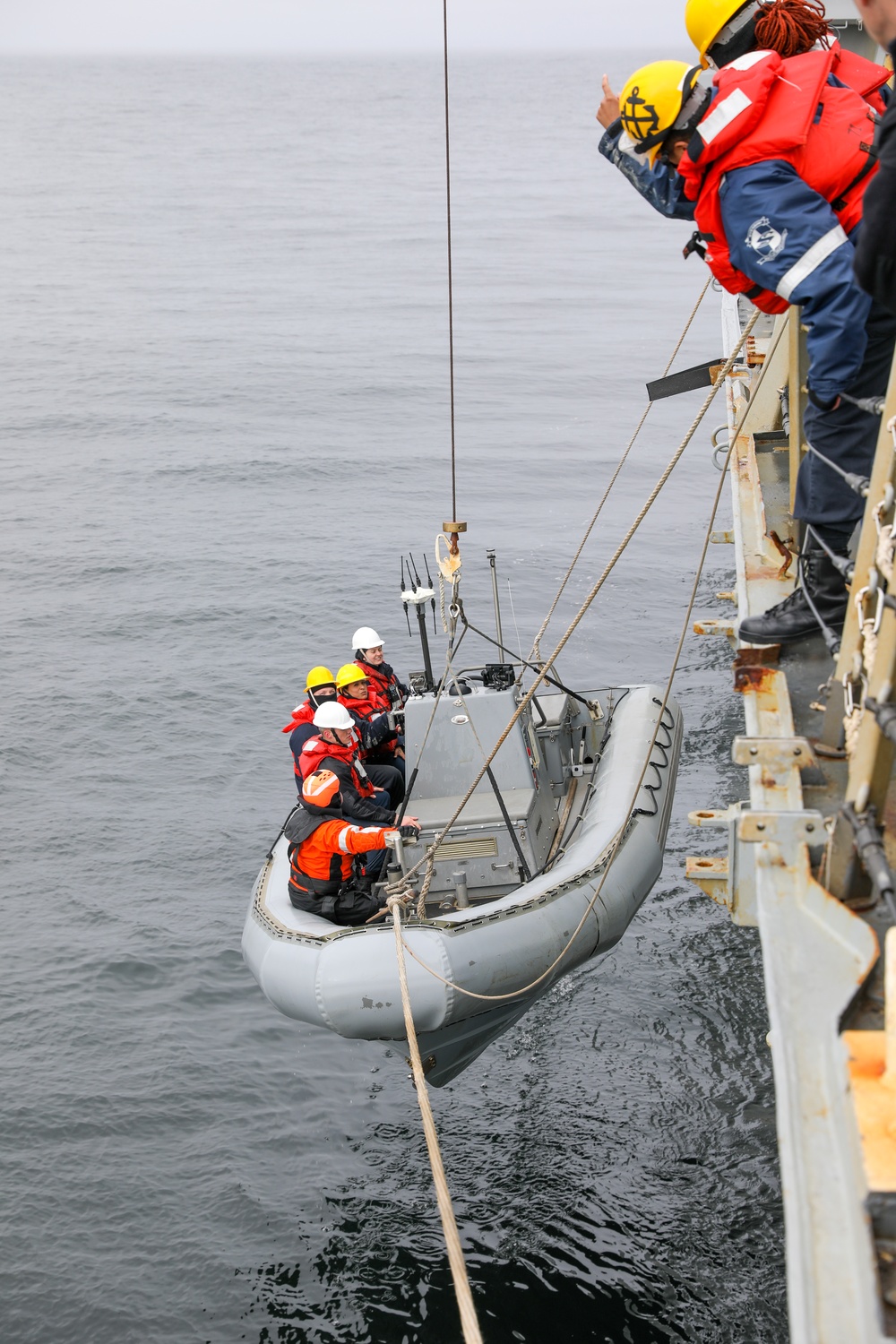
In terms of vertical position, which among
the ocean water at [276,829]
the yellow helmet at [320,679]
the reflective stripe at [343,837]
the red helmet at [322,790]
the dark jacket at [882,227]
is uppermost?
the dark jacket at [882,227]

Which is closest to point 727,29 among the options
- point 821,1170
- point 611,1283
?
point 821,1170

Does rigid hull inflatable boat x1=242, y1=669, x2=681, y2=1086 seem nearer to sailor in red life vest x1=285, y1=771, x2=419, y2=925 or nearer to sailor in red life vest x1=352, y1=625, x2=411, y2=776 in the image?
sailor in red life vest x1=285, y1=771, x2=419, y2=925

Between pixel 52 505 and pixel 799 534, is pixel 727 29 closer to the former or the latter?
pixel 799 534

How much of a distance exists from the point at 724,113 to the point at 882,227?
142 centimetres

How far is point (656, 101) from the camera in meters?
3.76

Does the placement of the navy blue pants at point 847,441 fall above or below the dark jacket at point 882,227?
below

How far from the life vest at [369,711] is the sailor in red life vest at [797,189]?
4.77 metres

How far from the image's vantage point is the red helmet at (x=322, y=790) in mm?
6848

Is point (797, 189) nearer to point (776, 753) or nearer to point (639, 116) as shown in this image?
point (639, 116)

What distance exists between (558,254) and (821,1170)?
4309cm

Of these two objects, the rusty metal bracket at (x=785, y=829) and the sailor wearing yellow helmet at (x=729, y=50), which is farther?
the sailor wearing yellow helmet at (x=729, y=50)

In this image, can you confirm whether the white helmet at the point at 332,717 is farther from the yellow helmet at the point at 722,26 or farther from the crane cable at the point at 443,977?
the yellow helmet at the point at 722,26

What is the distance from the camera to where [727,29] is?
4.25 metres

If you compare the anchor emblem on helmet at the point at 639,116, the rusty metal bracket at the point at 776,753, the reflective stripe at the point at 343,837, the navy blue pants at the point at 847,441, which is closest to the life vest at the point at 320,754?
the reflective stripe at the point at 343,837
